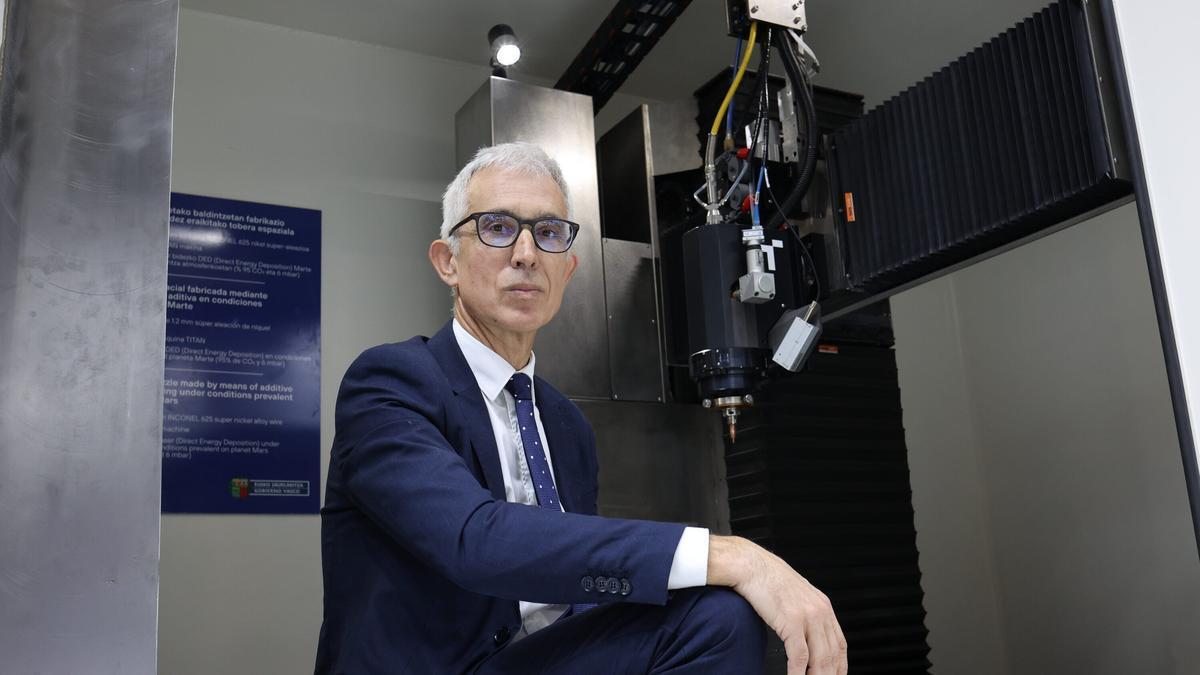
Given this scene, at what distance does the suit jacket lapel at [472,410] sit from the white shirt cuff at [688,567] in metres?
0.29

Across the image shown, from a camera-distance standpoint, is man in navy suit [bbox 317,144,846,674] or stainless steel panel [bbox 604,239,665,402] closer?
man in navy suit [bbox 317,144,846,674]

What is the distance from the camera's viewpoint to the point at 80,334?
0.81 m

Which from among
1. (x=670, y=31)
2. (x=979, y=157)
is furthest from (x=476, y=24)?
(x=979, y=157)

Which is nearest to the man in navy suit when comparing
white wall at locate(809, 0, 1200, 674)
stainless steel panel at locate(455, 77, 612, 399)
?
stainless steel panel at locate(455, 77, 612, 399)

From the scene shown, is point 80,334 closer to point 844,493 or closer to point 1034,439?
point 844,493

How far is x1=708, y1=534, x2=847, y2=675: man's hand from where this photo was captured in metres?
1.01

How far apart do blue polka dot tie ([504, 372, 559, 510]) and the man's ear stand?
0.65ft

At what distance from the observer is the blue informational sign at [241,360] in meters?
2.74

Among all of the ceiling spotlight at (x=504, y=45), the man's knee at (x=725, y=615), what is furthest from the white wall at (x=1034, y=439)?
the man's knee at (x=725, y=615)

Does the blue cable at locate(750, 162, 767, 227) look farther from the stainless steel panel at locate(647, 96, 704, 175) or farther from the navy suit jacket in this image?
the navy suit jacket

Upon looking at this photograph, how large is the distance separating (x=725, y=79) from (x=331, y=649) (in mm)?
2067

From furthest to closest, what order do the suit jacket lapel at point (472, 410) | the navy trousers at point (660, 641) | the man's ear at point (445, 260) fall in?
the man's ear at point (445, 260), the suit jacket lapel at point (472, 410), the navy trousers at point (660, 641)

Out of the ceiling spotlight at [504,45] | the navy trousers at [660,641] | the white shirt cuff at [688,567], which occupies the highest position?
the ceiling spotlight at [504,45]

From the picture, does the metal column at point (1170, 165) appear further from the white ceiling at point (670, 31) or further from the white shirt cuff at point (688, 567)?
the white ceiling at point (670, 31)
